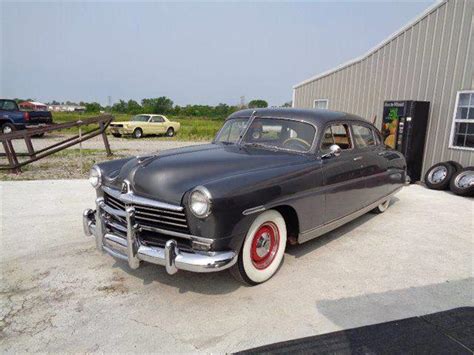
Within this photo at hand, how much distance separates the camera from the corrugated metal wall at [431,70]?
25.8 ft

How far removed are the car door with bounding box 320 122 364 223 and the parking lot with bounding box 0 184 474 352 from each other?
0.54 meters

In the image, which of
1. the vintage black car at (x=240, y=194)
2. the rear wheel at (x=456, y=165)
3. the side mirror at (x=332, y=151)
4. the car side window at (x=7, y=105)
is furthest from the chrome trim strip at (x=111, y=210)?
the car side window at (x=7, y=105)

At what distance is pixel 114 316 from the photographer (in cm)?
293

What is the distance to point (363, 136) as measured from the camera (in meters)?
5.06

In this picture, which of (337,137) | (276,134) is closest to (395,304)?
(337,137)

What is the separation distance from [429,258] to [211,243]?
2.87 metres

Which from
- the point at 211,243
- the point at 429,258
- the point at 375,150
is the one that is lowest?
the point at 429,258

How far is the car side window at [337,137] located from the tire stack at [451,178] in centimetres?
417

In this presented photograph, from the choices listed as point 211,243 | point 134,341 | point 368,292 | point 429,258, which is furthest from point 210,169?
point 429,258

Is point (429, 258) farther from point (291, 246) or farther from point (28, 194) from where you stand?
point (28, 194)

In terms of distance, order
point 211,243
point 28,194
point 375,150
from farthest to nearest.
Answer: point 28,194 < point 375,150 < point 211,243

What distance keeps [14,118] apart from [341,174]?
18.1 m

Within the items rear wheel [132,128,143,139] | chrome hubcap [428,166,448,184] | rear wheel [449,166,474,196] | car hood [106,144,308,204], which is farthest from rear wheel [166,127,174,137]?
car hood [106,144,308,204]

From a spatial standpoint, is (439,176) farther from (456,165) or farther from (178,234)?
(178,234)
